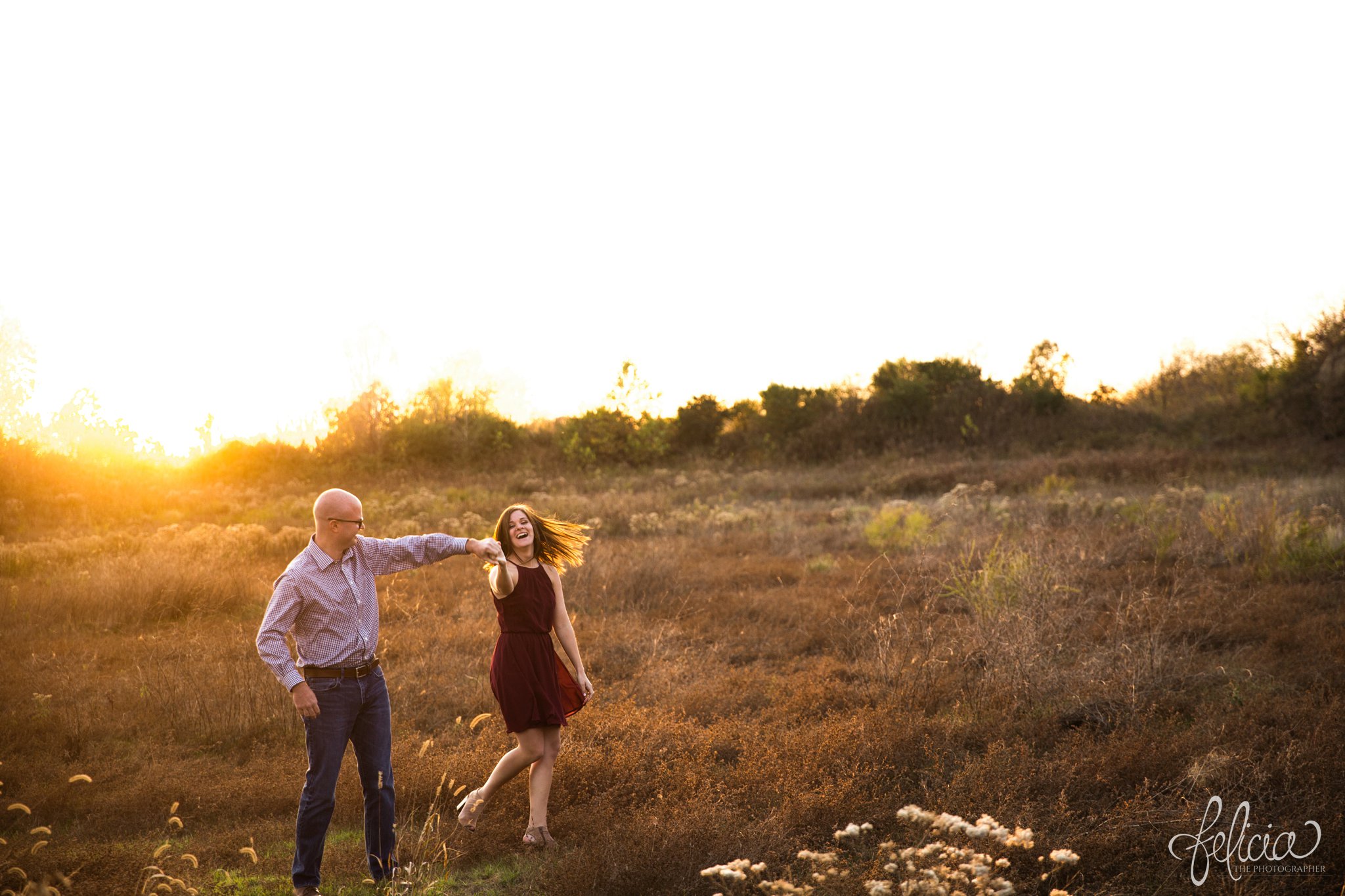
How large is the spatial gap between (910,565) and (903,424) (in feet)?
74.5

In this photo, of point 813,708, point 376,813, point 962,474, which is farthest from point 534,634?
point 962,474

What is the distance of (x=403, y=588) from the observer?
11078mm

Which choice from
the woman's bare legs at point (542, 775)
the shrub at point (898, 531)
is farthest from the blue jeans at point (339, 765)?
the shrub at point (898, 531)

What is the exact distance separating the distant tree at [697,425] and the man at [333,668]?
100ft

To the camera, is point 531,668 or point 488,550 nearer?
point 488,550

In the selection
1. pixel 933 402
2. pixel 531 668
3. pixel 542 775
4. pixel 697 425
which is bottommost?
pixel 542 775

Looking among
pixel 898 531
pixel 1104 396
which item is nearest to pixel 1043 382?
pixel 1104 396

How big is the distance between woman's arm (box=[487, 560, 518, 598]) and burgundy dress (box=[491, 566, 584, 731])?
0.35 ft

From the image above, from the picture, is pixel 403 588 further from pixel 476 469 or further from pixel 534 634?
pixel 476 469

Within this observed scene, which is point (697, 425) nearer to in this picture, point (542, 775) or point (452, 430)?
point (452, 430)

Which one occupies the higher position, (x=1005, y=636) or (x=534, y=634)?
(x=534, y=634)

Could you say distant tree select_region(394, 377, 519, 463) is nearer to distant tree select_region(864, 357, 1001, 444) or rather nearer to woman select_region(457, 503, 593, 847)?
distant tree select_region(864, 357, 1001, 444)

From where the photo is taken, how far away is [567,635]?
4922mm

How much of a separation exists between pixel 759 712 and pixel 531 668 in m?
2.58
